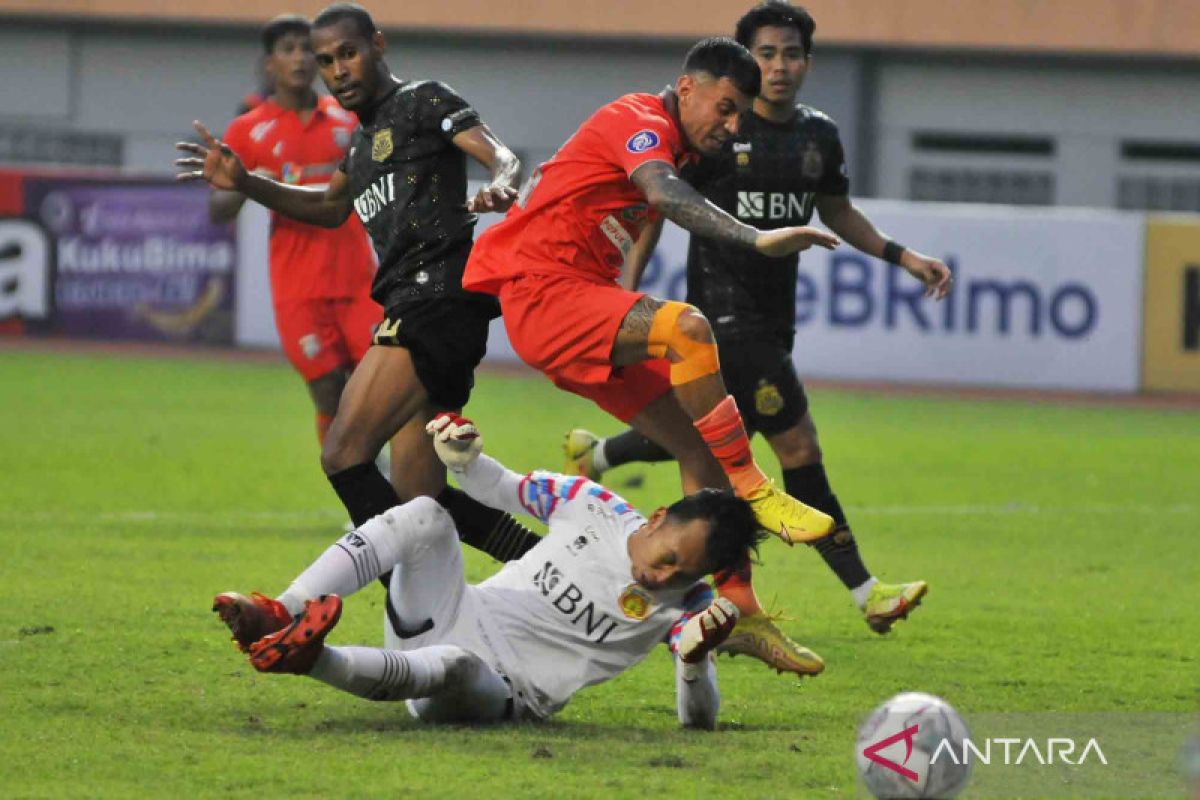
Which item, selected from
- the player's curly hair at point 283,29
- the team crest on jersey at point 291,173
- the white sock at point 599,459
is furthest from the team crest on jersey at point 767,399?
the player's curly hair at point 283,29

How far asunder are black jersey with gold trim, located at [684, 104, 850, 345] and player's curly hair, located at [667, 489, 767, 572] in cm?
225

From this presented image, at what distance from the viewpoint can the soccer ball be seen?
16.3 feet

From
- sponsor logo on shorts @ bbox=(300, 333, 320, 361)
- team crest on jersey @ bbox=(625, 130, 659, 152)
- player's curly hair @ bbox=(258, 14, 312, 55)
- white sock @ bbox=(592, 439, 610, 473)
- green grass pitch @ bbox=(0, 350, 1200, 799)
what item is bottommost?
green grass pitch @ bbox=(0, 350, 1200, 799)

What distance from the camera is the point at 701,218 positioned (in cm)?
644

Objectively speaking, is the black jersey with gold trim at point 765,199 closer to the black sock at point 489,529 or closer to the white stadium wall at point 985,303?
the black sock at point 489,529

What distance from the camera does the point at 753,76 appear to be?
6.74 m

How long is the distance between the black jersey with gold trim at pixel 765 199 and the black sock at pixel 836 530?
1.82 feet

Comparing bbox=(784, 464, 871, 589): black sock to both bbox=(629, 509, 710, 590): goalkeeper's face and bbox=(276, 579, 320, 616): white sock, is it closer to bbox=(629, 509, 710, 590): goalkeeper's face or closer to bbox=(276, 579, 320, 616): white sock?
bbox=(629, 509, 710, 590): goalkeeper's face

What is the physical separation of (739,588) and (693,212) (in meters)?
1.53

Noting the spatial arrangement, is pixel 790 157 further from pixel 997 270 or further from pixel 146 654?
pixel 997 270

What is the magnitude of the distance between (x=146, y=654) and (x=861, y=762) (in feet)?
10.2

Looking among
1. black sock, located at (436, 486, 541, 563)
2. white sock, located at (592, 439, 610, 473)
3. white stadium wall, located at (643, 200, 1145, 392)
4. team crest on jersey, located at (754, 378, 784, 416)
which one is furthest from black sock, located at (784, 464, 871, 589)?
white stadium wall, located at (643, 200, 1145, 392)

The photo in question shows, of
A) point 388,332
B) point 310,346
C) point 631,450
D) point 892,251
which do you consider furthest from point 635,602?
point 310,346

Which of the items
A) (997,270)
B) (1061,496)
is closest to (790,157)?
(1061,496)
